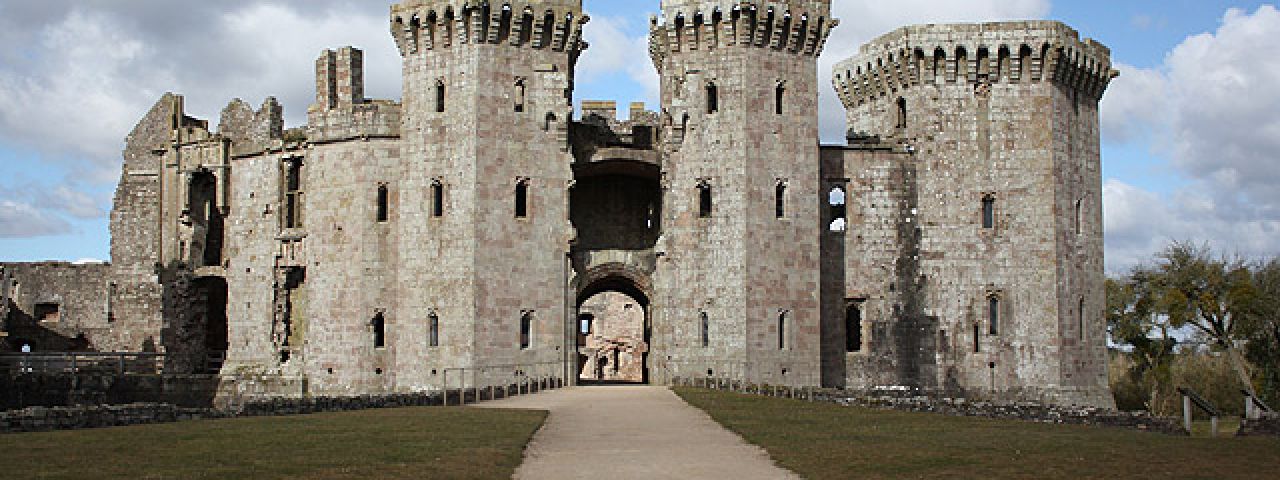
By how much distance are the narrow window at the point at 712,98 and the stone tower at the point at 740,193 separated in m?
0.03

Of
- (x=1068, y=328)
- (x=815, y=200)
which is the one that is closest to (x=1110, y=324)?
(x=1068, y=328)

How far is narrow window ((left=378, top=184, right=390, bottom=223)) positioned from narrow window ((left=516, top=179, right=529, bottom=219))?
15.3 feet

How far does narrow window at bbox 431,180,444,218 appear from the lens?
40.6 m

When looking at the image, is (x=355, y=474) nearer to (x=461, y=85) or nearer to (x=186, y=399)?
(x=461, y=85)

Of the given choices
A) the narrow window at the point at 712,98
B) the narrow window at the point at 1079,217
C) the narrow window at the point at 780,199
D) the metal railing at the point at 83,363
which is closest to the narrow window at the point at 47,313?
the metal railing at the point at 83,363

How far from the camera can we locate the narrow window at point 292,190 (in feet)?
146

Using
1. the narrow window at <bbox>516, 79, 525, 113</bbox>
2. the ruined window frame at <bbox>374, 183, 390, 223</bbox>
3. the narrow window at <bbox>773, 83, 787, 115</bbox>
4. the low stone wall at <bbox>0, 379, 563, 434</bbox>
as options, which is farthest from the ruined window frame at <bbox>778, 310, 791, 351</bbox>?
the ruined window frame at <bbox>374, 183, 390, 223</bbox>

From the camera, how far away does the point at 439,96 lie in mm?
41219

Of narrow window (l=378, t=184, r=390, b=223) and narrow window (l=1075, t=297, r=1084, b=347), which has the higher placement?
narrow window (l=378, t=184, r=390, b=223)

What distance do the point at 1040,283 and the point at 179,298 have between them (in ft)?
98.6

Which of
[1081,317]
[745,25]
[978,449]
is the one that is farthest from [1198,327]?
[978,449]

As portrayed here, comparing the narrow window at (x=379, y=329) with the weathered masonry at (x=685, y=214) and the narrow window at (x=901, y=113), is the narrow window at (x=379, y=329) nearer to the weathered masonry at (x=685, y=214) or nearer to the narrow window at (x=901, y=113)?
the weathered masonry at (x=685, y=214)

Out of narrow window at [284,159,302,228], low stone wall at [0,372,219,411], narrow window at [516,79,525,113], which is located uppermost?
narrow window at [516,79,525,113]

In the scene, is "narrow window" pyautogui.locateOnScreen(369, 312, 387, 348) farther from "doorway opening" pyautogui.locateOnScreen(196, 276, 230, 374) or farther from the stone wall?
the stone wall
